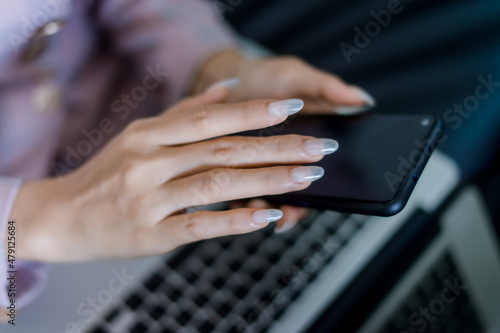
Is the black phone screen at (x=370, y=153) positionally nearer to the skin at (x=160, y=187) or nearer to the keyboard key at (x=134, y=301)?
the skin at (x=160, y=187)

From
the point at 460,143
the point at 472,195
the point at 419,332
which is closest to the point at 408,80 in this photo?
the point at 460,143

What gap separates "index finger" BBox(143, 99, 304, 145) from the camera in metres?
0.32

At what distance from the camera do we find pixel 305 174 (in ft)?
1.01

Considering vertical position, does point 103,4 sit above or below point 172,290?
above

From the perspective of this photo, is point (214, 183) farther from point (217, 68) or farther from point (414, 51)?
point (414, 51)

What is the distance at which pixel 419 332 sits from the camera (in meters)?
0.40

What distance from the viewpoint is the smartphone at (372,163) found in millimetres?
314

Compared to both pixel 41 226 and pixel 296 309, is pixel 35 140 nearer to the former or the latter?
pixel 41 226


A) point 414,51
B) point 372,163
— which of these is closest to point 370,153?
point 372,163

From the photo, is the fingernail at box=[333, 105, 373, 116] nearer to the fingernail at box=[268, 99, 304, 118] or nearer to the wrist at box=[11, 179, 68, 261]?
the fingernail at box=[268, 99, 304, 118]

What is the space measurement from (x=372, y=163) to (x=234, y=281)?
15 cm

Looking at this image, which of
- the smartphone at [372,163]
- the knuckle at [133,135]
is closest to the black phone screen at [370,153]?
the smartphone at [372,163]

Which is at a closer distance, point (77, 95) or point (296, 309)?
point (296, 309)

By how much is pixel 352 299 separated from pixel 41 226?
0.25 meters
